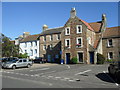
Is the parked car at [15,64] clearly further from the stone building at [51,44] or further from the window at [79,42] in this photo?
the stone building at [51,44]

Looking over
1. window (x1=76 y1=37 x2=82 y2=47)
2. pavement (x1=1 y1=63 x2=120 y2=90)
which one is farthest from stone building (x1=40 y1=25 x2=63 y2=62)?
pavement (x1=1 y1=63 x2=120 y2=90)

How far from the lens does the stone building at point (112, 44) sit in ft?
103

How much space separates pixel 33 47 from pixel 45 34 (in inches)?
265

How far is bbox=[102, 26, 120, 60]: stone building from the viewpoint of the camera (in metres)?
31.4

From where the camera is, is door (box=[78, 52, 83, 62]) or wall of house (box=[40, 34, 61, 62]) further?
wall of house (box=[40, 34, 61, 62])

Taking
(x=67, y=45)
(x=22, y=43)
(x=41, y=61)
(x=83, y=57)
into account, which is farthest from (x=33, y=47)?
(x=83, y=57)

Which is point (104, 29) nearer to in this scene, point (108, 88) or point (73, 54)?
point (73, 54)

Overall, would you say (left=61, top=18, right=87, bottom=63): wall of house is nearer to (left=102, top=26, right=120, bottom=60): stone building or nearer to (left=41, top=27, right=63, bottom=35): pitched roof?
(left=102, top=26, right=120, bottom=60): stone building

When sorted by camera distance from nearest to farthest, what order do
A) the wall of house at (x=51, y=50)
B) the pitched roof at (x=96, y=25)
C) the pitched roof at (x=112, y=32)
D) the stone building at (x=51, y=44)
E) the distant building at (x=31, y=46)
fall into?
1. the pitched roof at (x=112, y=32)
2. the pitched roof at (x=96, y=25)
3. the wall of house at (x=51, y=50)
4. the stone building at (x=51, y=44)
5. the distant building at (x=31, y=46)

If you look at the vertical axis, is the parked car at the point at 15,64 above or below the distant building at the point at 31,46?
below

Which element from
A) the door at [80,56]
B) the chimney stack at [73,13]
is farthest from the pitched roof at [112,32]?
the chimney stack at [73,13]

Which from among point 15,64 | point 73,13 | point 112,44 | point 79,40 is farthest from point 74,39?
point 15,64

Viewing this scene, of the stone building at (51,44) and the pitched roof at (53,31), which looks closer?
the stone building at (51,44)

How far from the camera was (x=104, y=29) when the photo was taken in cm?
3597
